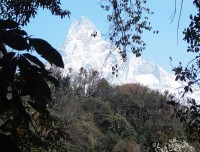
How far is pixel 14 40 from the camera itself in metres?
0.93

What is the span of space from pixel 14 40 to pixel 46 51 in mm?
95

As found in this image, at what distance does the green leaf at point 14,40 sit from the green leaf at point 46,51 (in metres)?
0.03

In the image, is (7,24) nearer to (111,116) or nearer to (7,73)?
(7,73)

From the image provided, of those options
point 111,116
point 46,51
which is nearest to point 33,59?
point 46,51

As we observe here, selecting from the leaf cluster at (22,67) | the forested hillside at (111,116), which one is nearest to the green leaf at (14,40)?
the leaf cluster at (22,67)

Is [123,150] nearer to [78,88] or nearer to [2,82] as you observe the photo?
[78,88]

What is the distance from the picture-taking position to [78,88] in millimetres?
42156

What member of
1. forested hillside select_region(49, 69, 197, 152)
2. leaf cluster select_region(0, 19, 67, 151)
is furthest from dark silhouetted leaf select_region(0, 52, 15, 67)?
forested hillside select_region(49, 69, 197, 152)

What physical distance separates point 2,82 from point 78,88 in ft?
136

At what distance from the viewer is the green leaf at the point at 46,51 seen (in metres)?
0.96

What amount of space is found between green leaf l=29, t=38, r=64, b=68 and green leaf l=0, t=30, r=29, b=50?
0.10ft

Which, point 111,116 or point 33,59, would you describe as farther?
point 111,116

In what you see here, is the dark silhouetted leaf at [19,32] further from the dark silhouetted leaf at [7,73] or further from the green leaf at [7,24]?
the dark silhouetted leaf at [7,73]

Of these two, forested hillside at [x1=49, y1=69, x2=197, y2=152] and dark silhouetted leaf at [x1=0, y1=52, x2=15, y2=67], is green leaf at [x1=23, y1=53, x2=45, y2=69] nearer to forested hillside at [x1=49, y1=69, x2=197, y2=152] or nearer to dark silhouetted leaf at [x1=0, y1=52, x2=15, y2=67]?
dark silhouetted leaf at [x1=0, y1=52, x2=15, y2=67]
